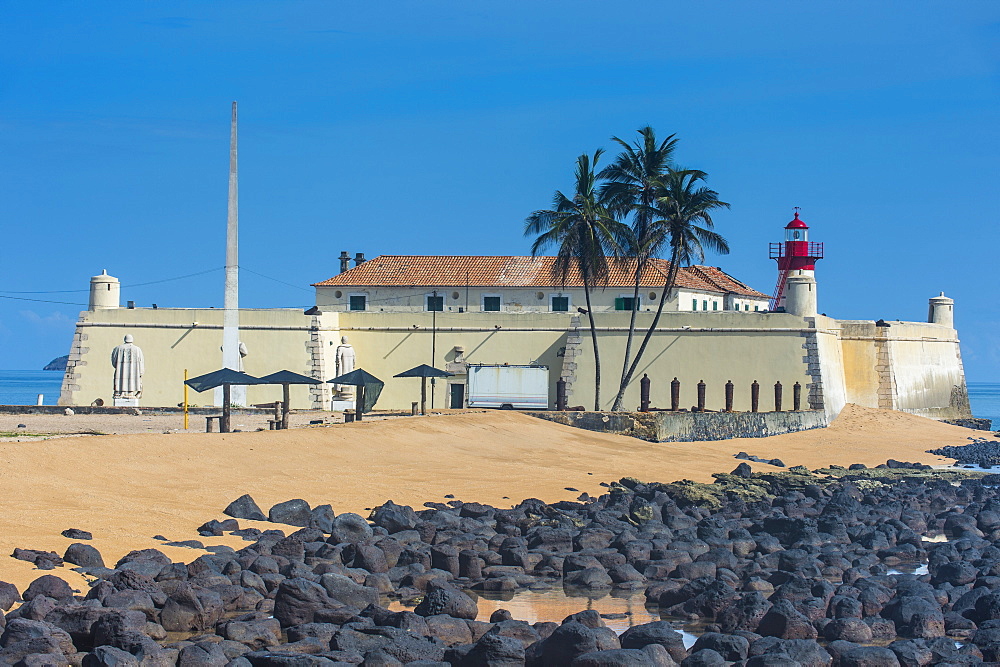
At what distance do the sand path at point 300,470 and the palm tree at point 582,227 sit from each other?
7.64 meters

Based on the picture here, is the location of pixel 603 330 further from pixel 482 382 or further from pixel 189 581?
pixel 189 581

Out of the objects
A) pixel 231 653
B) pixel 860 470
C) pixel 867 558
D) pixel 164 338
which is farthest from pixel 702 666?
pixel 164 338

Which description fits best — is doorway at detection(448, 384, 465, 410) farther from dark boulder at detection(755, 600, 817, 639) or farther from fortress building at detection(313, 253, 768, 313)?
dark boulder at detection(755, 600, 817, 639)

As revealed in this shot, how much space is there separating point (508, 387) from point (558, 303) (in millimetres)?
7839

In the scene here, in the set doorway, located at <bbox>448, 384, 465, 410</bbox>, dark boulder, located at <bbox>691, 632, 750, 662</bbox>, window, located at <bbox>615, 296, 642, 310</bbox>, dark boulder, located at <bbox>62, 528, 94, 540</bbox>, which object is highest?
window, located at <bbox>615, 296, 642, 310</bbox>

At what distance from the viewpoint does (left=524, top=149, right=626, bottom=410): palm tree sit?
123 feet

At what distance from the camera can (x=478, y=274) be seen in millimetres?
48188

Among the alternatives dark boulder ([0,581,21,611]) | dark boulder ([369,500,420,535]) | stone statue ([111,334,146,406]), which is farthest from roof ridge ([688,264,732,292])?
dark boulder ([0,581,21,611])

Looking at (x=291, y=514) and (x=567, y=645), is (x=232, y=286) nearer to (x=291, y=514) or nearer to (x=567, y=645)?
(x=291, y=514)

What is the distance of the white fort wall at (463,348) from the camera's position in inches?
1574

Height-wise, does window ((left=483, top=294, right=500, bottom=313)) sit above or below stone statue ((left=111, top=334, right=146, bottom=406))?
above

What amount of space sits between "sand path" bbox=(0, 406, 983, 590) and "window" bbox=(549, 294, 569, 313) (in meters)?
13.8

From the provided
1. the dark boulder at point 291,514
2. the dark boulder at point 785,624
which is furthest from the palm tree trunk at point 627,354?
the dark boulder at point 785,624

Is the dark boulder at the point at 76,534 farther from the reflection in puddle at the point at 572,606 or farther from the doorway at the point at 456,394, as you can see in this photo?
the doorway at the point at 456,394
